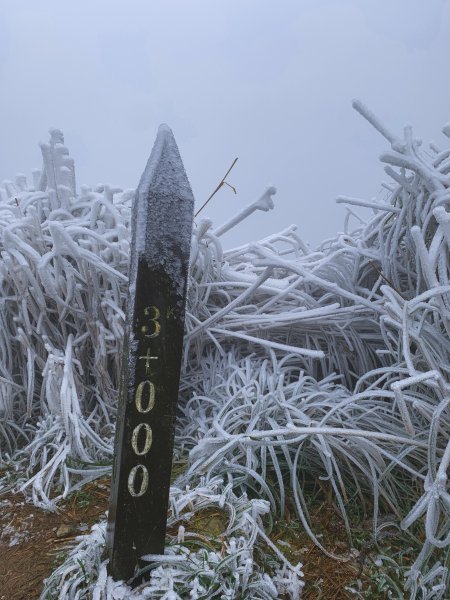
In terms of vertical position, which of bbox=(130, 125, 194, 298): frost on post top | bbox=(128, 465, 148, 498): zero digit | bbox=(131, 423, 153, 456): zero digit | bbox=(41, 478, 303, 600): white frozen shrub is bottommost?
bbox=(41, 478, 303, 600): white frozen shrub

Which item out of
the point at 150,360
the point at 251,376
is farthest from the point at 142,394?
the point at 251,376

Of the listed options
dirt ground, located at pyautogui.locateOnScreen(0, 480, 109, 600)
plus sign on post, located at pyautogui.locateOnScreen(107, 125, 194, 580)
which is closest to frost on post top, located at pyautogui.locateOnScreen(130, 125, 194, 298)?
plus sign on post, located at pyautogui.locateOnScreen(107, 125, 194, 580)

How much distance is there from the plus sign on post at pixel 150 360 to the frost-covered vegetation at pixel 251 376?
63 mm

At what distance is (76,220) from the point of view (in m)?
1.52

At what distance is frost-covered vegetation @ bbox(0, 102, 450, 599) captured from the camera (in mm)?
858

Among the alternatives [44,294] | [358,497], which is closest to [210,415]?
[358,497]

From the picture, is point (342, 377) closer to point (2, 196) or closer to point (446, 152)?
point (446, 152)

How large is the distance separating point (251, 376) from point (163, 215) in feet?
2.16

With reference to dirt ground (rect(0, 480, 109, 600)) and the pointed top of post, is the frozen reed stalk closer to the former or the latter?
the pointed top of post

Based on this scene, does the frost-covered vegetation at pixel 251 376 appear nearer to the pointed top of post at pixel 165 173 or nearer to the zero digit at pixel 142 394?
the zero digit at pixel 142 394

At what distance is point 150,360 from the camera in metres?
0.75

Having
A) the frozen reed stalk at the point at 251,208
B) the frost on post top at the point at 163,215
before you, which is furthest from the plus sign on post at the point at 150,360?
the frozen reed stalk at the point at 251,208

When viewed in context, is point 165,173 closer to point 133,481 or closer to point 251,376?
point 133,481

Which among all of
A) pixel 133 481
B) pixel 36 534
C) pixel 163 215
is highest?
pixel 163 215
